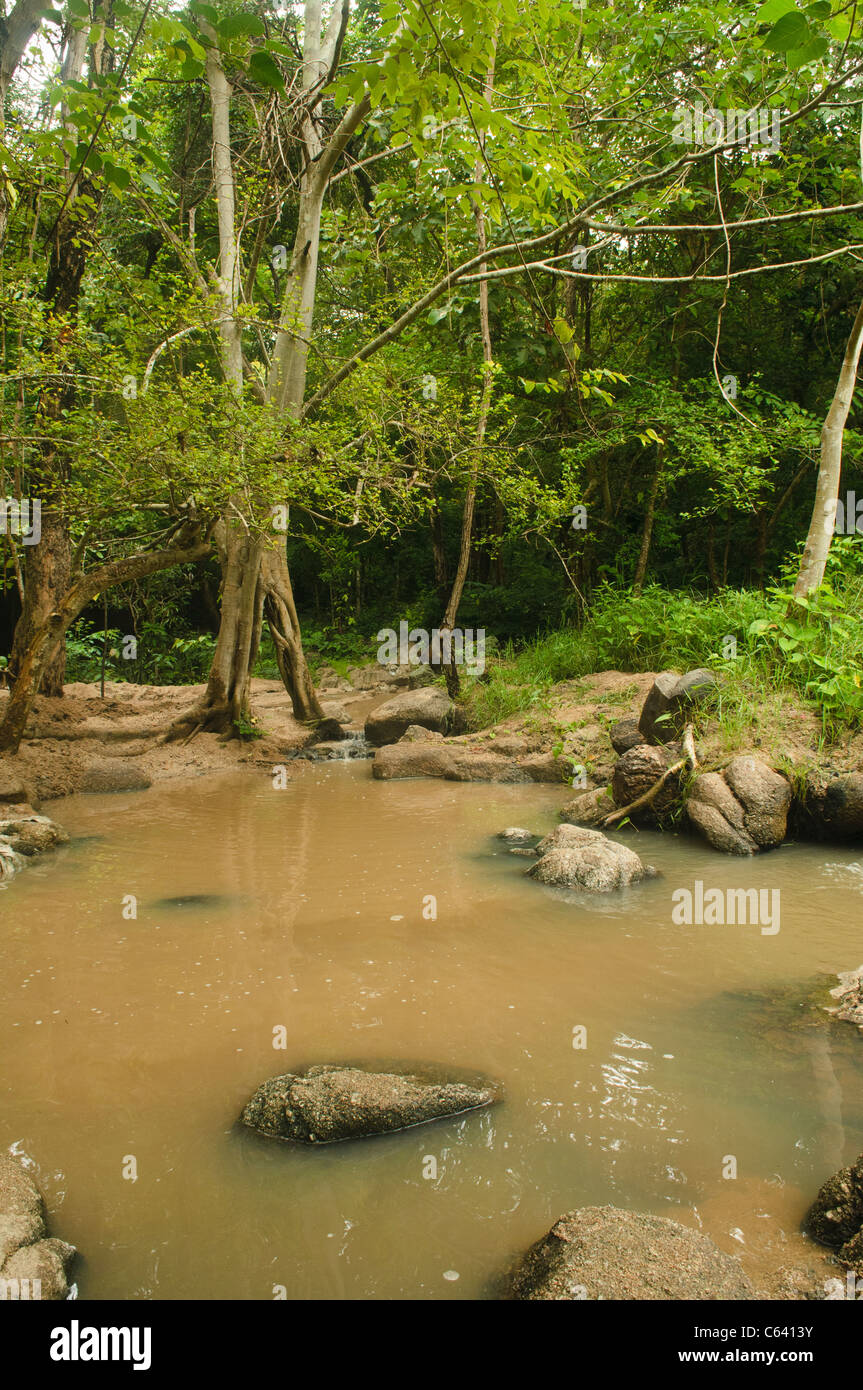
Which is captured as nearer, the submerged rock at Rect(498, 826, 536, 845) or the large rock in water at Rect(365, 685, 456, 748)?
the submerged rock at Rect(498, 826, 536, 845)

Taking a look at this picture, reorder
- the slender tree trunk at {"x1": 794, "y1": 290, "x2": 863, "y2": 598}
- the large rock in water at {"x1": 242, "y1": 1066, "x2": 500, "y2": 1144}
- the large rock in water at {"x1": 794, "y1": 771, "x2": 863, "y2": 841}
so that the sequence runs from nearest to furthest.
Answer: the large rock in water at {"x1": 242, "y1": 1066, "x2": 500, "y2": 1144} < the large rock in water at {"x1": 794, "y1": 771, "x2": 863, "y2": 841} < the slender tree trunk at {"x1": 794, "y1": 290, "x2": 863, "y2": 598}

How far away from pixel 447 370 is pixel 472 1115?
12.3 meters

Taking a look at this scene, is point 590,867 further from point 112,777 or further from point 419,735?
point 112,777

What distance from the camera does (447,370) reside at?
13.3 m

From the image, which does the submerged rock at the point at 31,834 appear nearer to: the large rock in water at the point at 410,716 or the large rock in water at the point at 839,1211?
the large rock in water at the point at 410,716

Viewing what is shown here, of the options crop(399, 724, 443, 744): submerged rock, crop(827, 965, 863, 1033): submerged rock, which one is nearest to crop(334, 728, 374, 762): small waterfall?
crop(399, 724, 443, 744): submerged rock

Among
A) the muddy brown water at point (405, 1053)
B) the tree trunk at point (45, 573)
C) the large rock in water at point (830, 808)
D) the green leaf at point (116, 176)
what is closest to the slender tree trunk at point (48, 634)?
the tree trunk at point (45, 573)

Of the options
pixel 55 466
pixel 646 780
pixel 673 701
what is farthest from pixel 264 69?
pixel 55 466

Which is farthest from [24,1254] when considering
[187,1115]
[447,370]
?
[447,370]

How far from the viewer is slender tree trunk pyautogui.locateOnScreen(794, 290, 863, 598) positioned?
8062 millimetres

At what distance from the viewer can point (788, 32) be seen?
174 cm

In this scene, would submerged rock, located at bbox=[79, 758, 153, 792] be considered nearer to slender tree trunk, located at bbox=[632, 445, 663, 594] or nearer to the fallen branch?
the fallen branch

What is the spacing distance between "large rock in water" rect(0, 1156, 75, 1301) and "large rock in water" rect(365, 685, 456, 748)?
8.95 m

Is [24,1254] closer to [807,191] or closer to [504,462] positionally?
[504,462]
